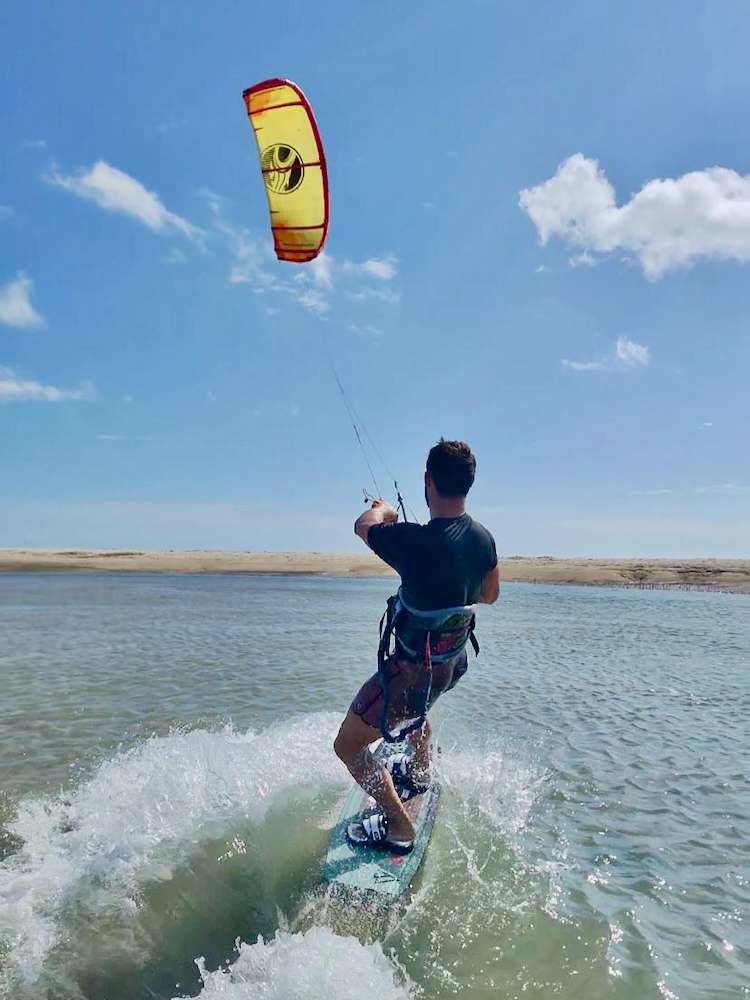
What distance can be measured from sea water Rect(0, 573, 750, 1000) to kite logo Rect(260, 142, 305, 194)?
628 cm

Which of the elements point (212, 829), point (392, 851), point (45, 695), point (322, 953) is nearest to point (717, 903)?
point (392, 851)

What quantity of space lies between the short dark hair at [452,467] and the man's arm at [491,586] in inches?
27.7

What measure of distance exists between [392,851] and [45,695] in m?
7.85

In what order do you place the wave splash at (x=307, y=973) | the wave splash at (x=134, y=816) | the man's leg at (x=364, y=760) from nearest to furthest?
1. the wave splash at (x=307, y=973)
2. the wave splash at (x=134, y=816)
3. the man's leg at (x=364, y=760)

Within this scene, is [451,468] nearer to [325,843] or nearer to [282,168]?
[325,843]

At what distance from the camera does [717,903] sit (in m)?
5.16

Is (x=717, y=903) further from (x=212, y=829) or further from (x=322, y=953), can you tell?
(x=212, y=829)

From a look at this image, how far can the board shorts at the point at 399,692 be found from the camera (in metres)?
5.20

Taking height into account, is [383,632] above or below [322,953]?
above

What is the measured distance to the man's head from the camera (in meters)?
4.83

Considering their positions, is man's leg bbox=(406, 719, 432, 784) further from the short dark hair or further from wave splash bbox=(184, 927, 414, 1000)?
the short dark hair

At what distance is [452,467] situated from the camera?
483 cm

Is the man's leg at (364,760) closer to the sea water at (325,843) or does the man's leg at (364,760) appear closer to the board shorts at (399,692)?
the board shorts at (399,692)

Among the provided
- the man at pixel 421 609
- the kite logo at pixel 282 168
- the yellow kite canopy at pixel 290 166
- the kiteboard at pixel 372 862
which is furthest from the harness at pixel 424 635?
the kite logo at pixel 282 168
